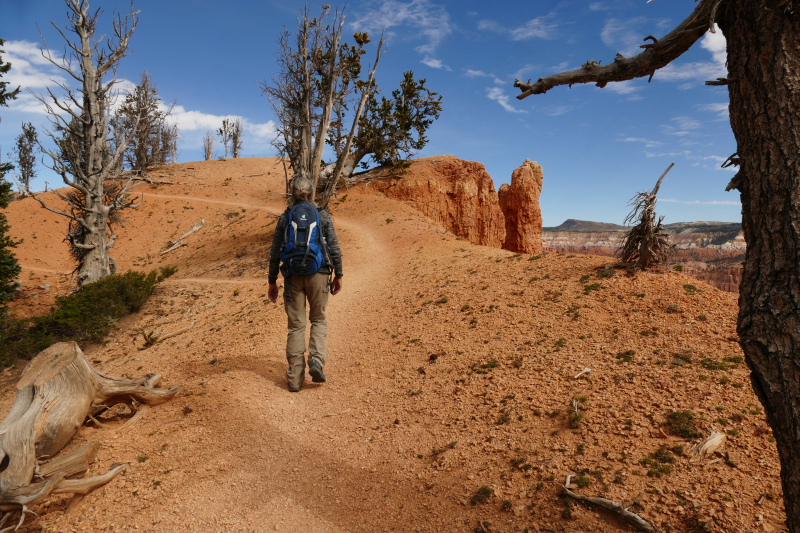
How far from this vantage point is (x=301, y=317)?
5.85 metres

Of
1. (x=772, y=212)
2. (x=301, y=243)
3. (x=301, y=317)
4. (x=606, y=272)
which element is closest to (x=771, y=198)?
(x=772, y=212)

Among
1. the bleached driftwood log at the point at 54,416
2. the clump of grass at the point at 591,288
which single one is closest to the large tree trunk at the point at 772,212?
the clump of grass at the point at 591,288

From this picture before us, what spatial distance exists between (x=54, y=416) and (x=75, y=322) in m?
7.72

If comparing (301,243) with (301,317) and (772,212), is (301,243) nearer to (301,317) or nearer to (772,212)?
(301,317)

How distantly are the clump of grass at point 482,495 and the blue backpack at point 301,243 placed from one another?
10.9 ft

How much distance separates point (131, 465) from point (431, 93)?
24883 mm

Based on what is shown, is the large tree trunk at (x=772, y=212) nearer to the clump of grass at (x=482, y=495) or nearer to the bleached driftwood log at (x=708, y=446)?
the bleached driftwood log at (x=708, y=446)

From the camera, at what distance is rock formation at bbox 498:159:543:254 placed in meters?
26.1

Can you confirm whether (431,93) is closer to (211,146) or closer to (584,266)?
(584,266)

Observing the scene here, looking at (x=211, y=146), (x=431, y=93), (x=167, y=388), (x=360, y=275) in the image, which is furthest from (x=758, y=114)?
(x=211, y=146)

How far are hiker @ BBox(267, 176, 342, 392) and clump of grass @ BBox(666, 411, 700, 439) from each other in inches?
164

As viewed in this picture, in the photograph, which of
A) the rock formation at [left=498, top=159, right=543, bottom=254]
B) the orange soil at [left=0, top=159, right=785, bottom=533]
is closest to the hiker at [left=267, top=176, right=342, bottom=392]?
the orange soil at [left=0, top=159, right=785, bottom=533]

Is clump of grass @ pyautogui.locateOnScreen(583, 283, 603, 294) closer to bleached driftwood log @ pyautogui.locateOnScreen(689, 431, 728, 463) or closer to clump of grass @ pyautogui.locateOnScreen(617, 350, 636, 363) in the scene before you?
clump of grass @ pyautogui.locateOnScreen(617, 350, 636, 363)

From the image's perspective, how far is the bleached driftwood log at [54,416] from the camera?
12.3 feet
